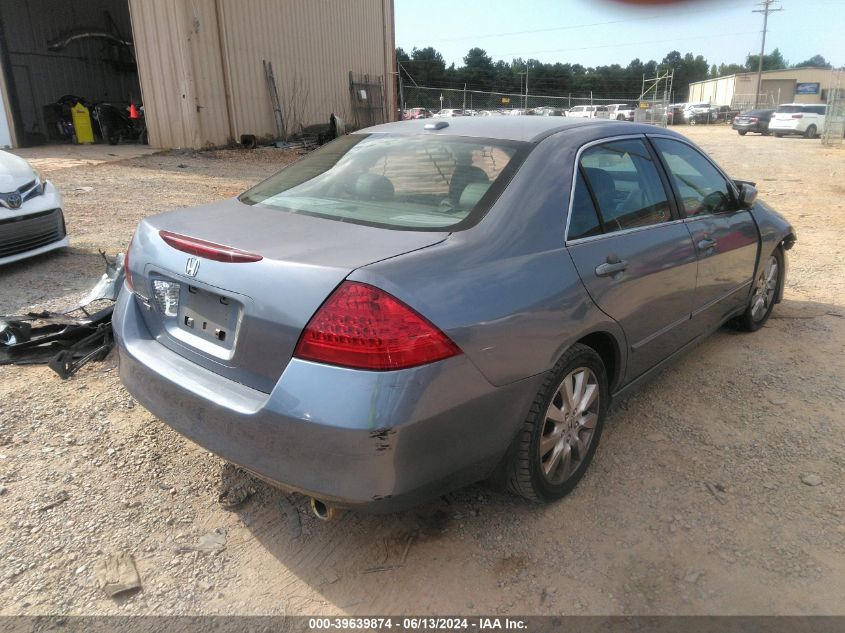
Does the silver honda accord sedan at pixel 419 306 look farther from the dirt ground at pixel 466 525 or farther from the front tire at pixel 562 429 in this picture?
the dirt ground at pixel 466 525

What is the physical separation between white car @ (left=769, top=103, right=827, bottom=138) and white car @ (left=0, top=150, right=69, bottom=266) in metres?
33.3

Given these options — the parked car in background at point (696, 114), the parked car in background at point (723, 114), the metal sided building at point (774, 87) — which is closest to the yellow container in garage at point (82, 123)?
the parked car in background at point (696, 114)

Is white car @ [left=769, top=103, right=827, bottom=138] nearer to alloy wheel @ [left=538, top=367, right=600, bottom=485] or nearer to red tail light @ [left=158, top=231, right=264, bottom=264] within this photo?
alloy wheel @ [left=538, top=367, right=600, bottom=485]

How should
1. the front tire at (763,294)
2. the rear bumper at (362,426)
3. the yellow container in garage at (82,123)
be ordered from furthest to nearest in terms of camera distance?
the yellow container in garage at (82,123), the front tire at (763,294), the rear bumper at (362,426)

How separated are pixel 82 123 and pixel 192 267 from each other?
1944 cm

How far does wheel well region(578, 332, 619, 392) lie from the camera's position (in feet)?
9.10

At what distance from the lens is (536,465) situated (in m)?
2.52

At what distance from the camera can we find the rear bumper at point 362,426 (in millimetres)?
1940

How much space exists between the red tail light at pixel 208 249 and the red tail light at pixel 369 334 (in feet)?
1.22

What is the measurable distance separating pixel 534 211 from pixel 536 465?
1.00 m

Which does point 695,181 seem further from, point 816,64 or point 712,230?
point 816,64

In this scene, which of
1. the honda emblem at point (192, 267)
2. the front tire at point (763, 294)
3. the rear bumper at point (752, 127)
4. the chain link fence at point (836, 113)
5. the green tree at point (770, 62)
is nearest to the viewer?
the honda emblem at point (192, 267)

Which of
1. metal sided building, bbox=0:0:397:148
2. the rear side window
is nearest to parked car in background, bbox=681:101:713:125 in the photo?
metal sided building, bbox=0:0:397:148

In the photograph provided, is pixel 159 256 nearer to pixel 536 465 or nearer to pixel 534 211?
pixel 534 211
